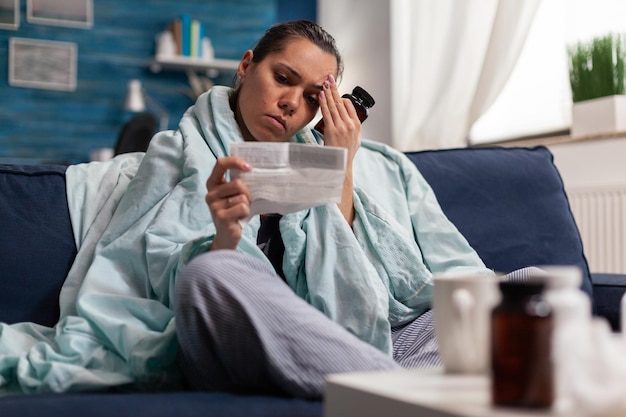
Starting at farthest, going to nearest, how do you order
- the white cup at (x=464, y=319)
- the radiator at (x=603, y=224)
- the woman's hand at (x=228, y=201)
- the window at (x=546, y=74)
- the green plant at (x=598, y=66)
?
1. the window at (x=546, y=74)
2. the green plant at (x=598, y=66)
3. the radiator at (x=603, y=224)
4. the woman's hand at (x=228, y=201)
5. the white cup at (x=464, y=319)

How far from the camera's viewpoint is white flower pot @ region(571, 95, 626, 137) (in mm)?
2998

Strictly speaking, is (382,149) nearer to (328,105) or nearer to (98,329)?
(328,105)

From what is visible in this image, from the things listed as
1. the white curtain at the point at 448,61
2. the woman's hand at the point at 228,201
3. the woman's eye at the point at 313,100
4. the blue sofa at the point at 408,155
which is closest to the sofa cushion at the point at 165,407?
the blue sofa at the point at 408,155

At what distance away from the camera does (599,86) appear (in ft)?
10.2

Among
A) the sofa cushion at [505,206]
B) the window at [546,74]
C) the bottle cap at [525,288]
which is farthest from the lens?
the window at [546,74]

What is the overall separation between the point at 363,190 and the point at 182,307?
77 cm

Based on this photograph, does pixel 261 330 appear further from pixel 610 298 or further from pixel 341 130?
pixel 610 298

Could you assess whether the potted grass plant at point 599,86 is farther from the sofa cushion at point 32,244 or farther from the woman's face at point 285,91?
the sofa cushion at point 32,244

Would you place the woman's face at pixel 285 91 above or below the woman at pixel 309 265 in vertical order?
above

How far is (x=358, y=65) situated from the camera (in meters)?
4.96

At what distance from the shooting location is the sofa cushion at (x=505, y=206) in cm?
202

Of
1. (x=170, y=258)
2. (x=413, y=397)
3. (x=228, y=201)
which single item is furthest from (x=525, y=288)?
(x=170, y=258)

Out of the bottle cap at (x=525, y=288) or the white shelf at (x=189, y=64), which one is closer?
the bottle cap at (x=525, y=288)

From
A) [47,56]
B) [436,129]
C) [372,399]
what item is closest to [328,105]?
[372,399]
